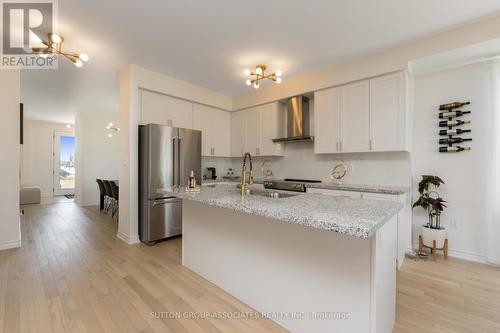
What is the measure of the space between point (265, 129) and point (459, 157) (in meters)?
3.03

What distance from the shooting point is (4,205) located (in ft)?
10.3

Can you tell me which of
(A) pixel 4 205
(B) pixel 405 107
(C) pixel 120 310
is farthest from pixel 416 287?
(A) pixel 4 205

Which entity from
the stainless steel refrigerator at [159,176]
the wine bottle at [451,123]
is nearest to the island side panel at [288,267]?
the stainless steel refrigerator at [159,176]

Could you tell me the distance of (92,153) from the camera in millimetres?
6797

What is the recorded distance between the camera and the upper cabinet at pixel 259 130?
4492mm

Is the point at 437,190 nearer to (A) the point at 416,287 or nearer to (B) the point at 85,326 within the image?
(A) the point at 416,287

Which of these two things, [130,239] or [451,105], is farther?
[130,239]

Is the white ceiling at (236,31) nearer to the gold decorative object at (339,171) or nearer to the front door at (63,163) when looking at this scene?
the gold decorative object at (339,171)

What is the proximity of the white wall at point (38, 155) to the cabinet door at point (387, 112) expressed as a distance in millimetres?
10386

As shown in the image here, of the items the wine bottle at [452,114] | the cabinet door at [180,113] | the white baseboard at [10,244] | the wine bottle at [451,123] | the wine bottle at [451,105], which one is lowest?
the white baseboard at [10,244]

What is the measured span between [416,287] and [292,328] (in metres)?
1.49

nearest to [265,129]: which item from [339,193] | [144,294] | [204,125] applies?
[204,125]

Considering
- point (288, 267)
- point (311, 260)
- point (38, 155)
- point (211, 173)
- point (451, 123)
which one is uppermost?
point (451, 123)

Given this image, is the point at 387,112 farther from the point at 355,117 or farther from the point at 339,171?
the point at 339,171
